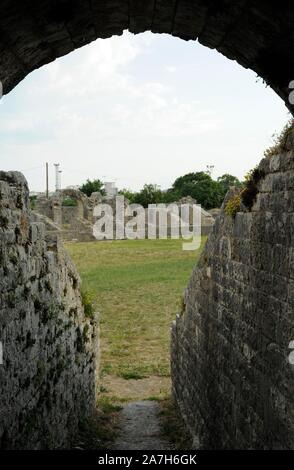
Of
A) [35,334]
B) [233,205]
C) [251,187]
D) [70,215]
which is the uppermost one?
[70,215]

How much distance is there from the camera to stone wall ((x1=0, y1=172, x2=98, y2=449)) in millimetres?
5340

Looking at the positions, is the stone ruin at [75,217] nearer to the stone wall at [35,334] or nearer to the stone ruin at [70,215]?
the stone ruin at [70,215]

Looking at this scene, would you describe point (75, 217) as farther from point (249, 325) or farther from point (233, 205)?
point (249, 325)

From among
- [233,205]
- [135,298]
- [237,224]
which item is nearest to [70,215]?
[135,298]

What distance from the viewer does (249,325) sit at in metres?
6.21

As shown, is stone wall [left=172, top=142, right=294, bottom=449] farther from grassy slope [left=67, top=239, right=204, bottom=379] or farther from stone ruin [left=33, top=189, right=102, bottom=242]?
stone ruin [left=33, top=189, right=102, bottom=242]

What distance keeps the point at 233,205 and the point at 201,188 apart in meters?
72.1

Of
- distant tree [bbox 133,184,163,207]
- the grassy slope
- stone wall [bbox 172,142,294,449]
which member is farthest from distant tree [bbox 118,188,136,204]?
stone wall [bbox 172,142,294,449]

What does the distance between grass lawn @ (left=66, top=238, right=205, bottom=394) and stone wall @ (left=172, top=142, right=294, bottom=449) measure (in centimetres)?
423

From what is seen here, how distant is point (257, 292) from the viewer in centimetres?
594

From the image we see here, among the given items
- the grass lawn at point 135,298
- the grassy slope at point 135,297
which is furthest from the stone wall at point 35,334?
the grassy slope at point 135,297
